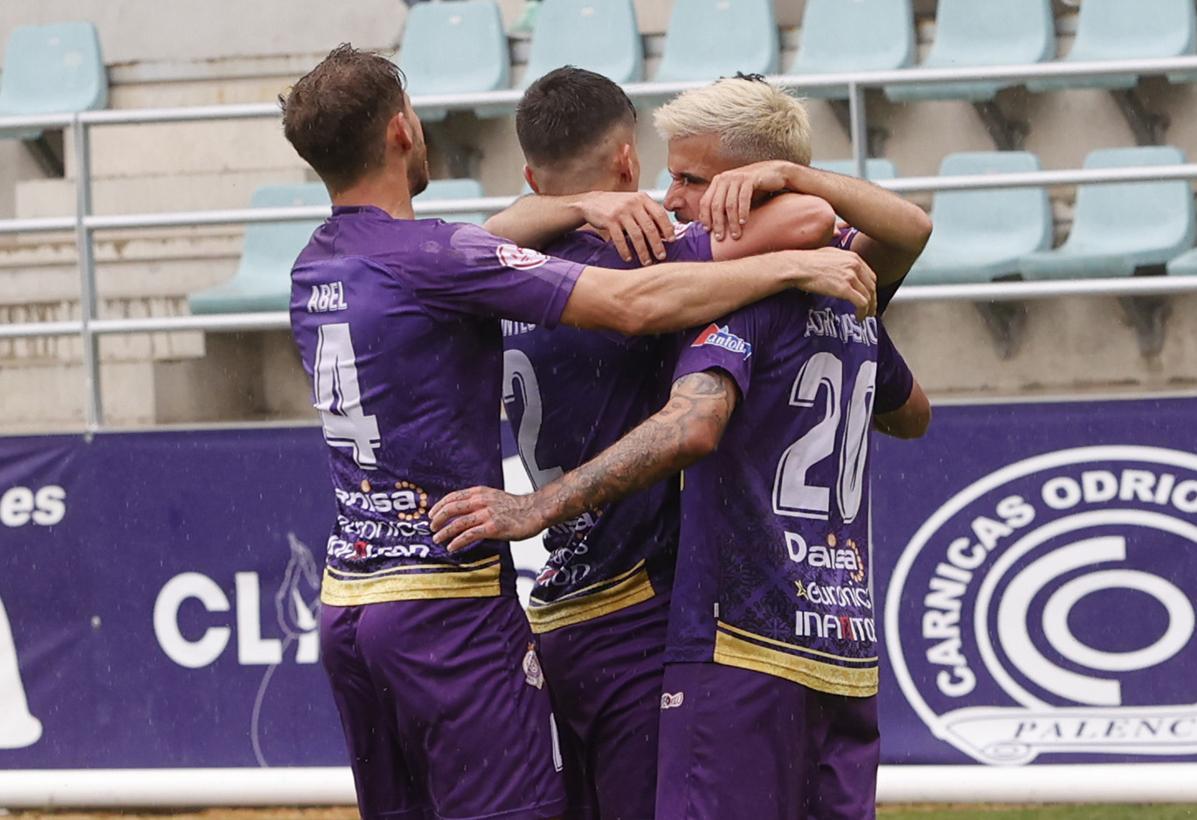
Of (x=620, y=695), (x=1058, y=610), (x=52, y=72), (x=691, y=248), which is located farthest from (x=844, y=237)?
(x=52, y=72)

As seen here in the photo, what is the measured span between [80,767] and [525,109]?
4222mm

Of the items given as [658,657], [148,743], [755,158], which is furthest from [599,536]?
[148,743]

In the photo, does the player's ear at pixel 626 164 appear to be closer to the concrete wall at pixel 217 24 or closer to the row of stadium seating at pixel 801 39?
the row of stadium seating at pixel 801 39

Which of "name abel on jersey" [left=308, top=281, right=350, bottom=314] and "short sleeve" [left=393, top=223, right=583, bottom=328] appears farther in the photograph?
"name abel on jersey" [left=308, top=281, right=350, bottom=314]

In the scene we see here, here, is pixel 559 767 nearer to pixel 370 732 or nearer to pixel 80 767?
pixel 370 732

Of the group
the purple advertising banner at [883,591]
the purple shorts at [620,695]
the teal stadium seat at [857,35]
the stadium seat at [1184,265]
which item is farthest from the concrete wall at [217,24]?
the purple shorts at [620,695]

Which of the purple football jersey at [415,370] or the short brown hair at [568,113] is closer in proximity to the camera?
the purple football jersey at [415,370]

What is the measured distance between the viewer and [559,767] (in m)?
3.41

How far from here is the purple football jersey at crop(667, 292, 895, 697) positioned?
3.30m

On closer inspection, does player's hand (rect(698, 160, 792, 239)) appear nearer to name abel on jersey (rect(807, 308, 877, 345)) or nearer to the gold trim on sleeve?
name abel on jersey (rect(807, 308, 877, 345))

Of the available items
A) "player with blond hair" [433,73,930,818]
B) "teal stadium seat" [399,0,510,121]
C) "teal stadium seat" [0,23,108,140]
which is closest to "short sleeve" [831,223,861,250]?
"player with blond hair" [433,73,930,818]

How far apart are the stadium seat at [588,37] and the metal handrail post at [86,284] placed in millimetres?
3087

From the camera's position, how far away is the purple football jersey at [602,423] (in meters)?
3.46

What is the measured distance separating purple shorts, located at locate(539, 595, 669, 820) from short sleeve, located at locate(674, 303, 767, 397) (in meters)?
0.52
